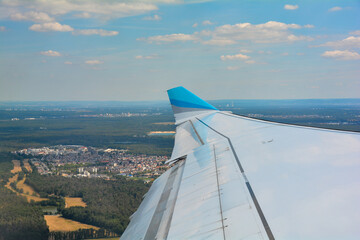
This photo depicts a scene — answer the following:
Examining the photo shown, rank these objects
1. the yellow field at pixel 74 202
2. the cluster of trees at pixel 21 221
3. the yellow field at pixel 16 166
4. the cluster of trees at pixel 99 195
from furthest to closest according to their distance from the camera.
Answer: the yellow field at pixel 16 166 < the yellow field at pixel 74 202 < the cluster of trees at pixel 99 195 < the cluster of trees at pixel 21 221

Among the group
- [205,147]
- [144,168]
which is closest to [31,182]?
[144,168]

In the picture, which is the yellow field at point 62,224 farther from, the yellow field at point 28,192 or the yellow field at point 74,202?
the yellow field at point 28,192

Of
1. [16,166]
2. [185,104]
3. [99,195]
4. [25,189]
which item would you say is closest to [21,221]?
[99,195]

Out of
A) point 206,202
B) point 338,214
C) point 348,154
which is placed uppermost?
point 348,154

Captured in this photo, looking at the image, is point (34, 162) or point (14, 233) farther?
point (34, 162)

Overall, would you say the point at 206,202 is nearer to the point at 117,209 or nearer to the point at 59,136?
the point at 117,209

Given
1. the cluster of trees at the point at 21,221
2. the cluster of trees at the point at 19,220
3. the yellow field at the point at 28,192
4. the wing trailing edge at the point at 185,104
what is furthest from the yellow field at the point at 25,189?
the wing trailing edge at the point at 185,104

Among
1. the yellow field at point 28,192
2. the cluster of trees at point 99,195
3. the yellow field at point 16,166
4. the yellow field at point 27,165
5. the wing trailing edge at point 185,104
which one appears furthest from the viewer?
Answer: the yellow field at point 27,165
